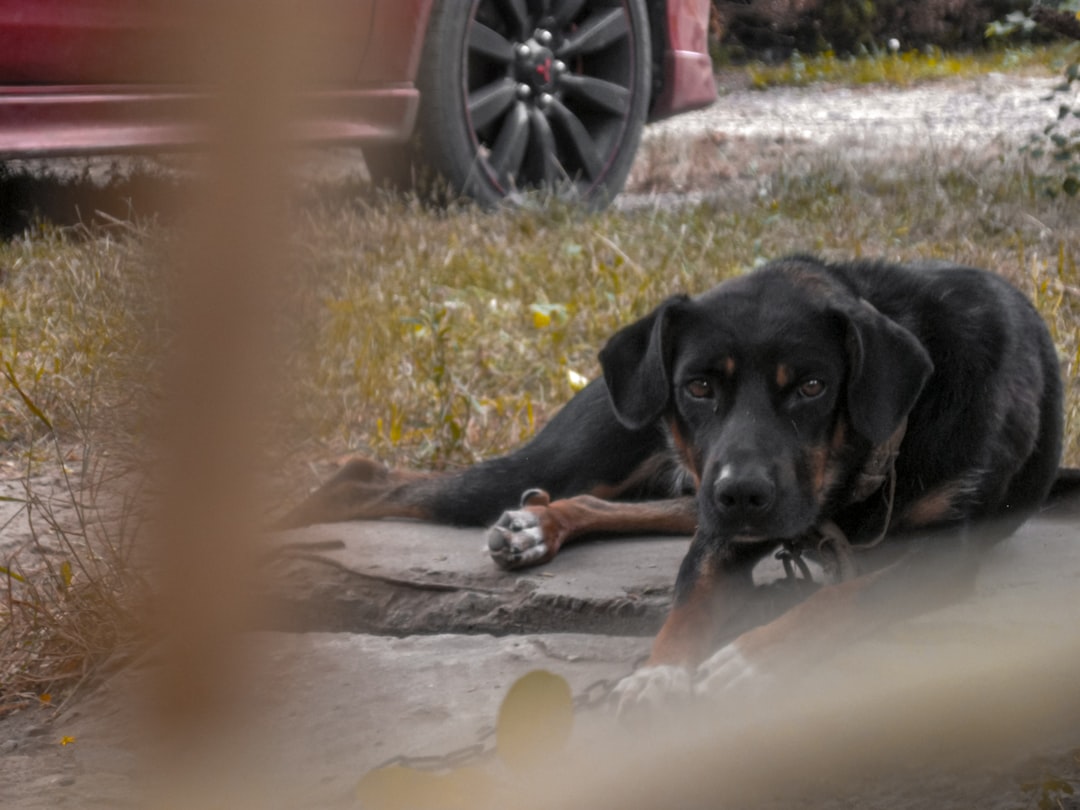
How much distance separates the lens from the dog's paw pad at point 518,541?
3002mm

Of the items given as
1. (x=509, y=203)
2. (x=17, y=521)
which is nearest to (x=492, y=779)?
(x=17, y=521)

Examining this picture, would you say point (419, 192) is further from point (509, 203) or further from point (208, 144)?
point (208, 144)

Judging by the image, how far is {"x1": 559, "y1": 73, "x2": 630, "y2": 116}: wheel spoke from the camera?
21.3 ft

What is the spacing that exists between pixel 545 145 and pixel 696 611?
4.07m

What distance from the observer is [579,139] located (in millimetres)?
6512

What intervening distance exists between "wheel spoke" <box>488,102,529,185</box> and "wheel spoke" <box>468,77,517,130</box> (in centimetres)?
7

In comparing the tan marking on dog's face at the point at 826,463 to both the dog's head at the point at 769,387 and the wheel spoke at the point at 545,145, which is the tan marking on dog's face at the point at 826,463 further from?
the wheel spoke at the point at 545,145

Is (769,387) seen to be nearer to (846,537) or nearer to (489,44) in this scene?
(846,537)

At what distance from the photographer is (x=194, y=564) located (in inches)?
26.5

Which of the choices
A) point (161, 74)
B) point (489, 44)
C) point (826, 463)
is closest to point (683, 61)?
point (489, 44)

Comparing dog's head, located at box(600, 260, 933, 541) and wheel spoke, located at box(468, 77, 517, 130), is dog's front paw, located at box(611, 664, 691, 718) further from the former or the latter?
wheel spoke, located at box(468, 77, 517, 130)

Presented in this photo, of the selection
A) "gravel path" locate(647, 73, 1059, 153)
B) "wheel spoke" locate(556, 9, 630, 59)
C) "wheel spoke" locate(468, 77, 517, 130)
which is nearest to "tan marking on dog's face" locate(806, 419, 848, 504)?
"wheel spoke" locate(468, 77, 517, 130)

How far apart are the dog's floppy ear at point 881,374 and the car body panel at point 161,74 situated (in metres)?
1.08

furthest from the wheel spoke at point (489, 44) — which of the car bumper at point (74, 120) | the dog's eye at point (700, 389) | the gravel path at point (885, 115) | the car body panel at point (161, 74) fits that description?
the dog's eye at point (700, 389)
